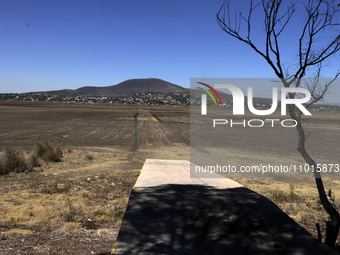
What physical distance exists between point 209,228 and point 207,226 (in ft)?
0.22

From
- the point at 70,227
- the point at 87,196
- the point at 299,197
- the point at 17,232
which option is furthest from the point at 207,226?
the point at 299,197

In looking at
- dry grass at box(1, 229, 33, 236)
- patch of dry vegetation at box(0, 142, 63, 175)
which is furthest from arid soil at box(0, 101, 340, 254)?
patch of dry vegetation at box(0, 142, 63, 175)

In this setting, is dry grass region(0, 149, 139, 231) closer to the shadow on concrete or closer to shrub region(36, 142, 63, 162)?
shrub region(36, 142, 63, 162)

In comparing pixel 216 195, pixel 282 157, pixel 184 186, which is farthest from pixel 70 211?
pixel 282 157

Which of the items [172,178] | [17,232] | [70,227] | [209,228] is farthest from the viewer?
[172,178]

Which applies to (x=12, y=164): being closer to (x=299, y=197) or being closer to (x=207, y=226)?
(x=207, y=226)

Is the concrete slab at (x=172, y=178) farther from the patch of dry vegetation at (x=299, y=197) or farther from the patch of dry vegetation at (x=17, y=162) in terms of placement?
the patch of dry vegetation at (x=17, y=162)

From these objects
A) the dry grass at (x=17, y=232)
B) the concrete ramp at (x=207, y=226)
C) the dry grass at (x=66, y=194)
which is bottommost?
the dry grass at (x=66, y=194)

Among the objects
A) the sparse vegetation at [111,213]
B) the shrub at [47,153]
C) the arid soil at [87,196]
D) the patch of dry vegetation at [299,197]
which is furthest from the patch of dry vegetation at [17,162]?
the patch of dry vegetation at [299,197]

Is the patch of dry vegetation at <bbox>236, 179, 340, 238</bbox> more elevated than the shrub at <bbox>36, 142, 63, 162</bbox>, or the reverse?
the shrub at <bbox>36, 142, 63, 162</bbox>

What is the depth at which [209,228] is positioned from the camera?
432 cm

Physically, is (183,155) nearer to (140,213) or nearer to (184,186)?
(184,186)

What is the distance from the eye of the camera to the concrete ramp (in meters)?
3.76

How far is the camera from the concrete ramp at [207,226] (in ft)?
12.3
